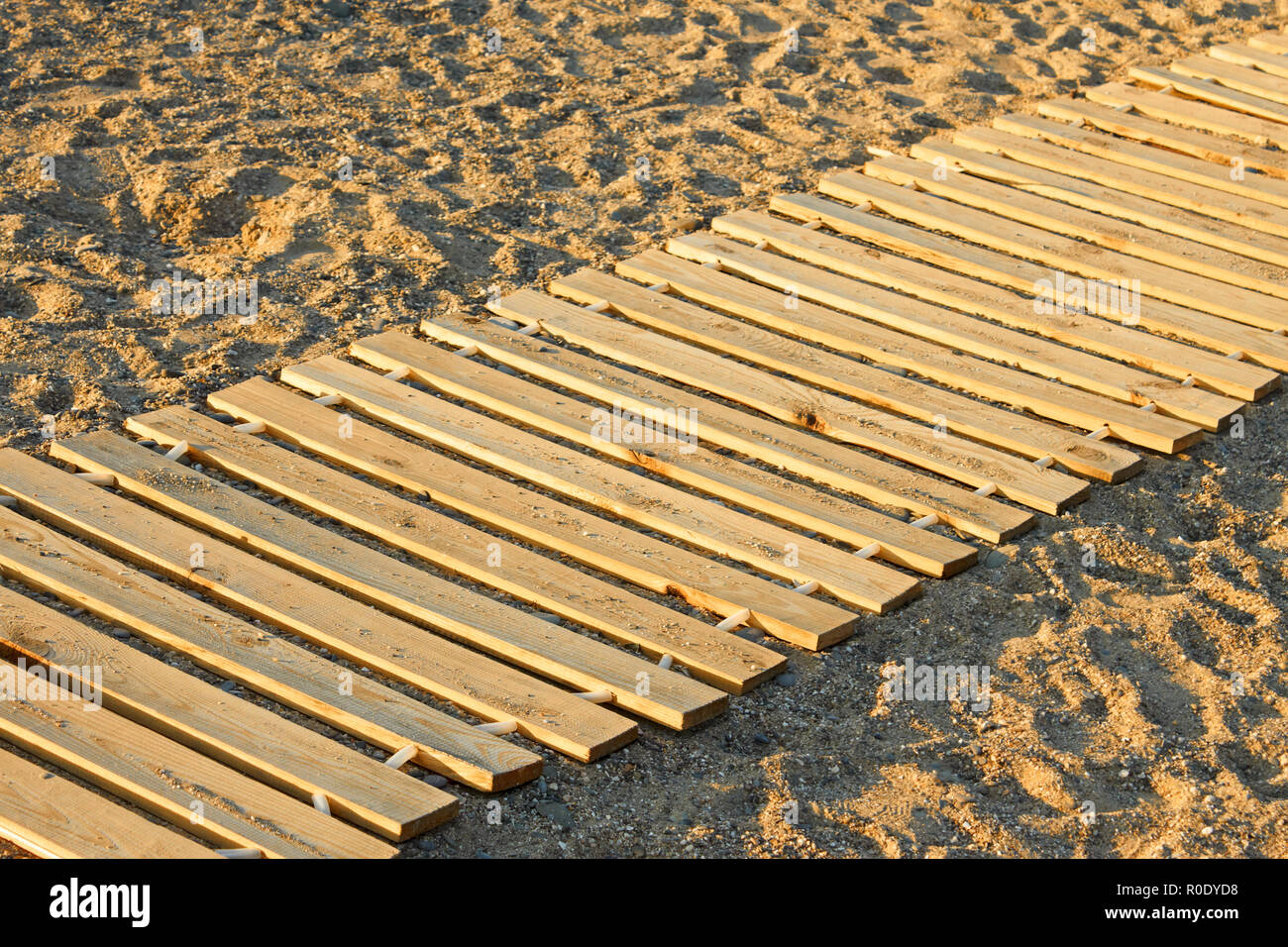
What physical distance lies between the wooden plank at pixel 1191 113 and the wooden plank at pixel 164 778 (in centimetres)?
429

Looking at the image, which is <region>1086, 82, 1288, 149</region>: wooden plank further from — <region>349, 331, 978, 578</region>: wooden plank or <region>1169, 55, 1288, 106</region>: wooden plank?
<region>349, 331, 978, 578</region>: wooden plank

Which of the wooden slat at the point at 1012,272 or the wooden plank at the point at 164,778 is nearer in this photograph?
the wooden plank at the point at 164,778

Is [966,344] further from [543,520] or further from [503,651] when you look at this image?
[503,651]

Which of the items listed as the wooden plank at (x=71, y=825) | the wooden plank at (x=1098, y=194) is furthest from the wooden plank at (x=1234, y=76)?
the wooden plank at (x=71, y=825)

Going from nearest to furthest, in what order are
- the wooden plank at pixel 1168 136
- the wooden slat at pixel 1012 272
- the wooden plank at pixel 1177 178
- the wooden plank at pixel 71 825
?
the wooden plank at pixel 71 825 < the wooden slat at pixel 1012 272 < the wooden plank at pixel 1177 178 < the wooden plank at pixel 1168 136

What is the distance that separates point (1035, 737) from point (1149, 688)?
29cm

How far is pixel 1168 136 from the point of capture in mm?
5465

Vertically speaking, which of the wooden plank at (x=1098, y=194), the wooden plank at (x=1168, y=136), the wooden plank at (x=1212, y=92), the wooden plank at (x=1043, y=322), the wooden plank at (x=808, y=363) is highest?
the wooden plank at (x=1212, y=92)

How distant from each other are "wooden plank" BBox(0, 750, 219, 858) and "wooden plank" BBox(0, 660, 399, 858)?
5cm

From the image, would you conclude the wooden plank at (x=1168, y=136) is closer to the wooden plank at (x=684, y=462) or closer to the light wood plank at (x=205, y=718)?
the wooden plank at (x=684, y=462)

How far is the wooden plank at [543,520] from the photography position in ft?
10.4

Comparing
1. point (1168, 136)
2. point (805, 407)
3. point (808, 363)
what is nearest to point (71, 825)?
point (805, 407)

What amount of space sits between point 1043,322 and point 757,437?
1026mm

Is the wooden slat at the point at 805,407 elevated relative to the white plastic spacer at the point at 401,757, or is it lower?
elevated
